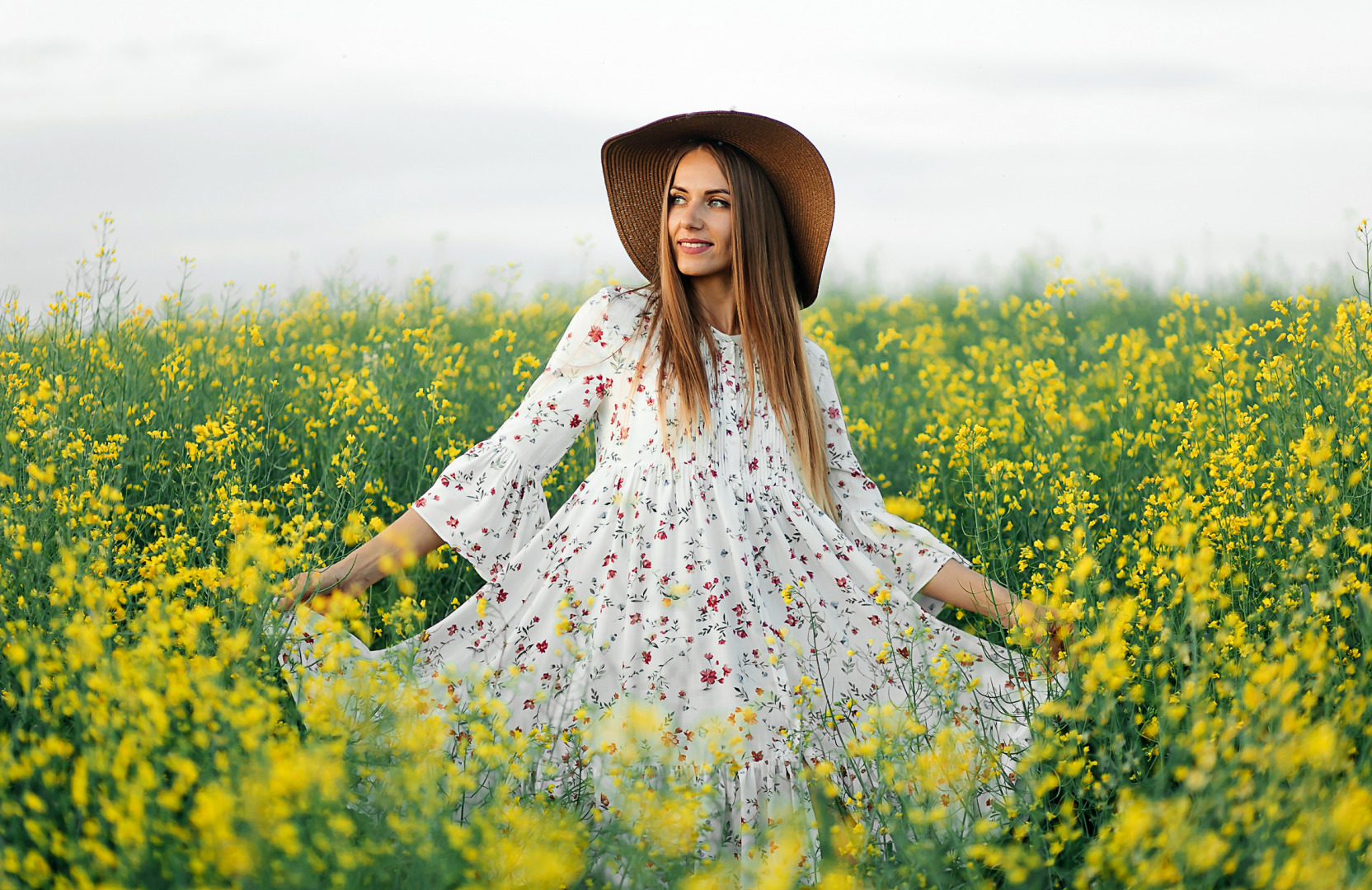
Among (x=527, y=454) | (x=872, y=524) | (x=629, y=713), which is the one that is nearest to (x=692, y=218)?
(x=527, y=454)

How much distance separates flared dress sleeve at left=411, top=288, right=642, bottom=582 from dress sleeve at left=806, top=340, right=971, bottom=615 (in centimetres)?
53

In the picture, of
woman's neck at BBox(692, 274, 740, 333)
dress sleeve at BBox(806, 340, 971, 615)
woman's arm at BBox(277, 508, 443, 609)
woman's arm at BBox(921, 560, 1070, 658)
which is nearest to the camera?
woman's arm at BBox(277, 508, 443, 609)

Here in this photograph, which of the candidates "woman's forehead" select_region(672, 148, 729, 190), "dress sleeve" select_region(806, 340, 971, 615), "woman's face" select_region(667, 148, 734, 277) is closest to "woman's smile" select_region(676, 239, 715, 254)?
"woman's face" select_region(667, 148, 734, 277)

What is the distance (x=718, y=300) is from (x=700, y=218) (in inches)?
7.9

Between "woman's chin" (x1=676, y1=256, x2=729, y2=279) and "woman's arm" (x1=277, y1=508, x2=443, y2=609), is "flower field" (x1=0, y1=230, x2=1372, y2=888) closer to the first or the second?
"woman's arm" (x1=277, y1=508, x2=443, y2=609)

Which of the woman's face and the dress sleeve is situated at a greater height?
the woman's face

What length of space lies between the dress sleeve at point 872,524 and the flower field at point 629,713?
126mm

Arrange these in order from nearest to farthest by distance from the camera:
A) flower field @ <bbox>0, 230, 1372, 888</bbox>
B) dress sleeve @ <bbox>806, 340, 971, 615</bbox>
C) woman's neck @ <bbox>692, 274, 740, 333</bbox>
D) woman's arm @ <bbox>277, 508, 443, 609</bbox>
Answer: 1. flower field @ <bbox>0, 230, 1372, 888</bbox>
2. woman's arm @ <bbox>277, 508, 443, 609</bbox>
3. dress sleeve @ <bbox>806, 340, 971, 615</bbox>
4. woman's neck @ <bbox>692, 274, 740, 333</bbox>

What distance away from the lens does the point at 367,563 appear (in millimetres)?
1863

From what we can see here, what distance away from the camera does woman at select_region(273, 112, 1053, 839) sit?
1.87 metres

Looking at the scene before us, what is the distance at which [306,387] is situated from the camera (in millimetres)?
3195

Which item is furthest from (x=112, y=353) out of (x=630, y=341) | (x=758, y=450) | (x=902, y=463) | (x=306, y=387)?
→ (x=902, y=463)

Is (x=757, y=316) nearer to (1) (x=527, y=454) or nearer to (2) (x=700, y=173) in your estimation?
(2) (x=700, y=173)

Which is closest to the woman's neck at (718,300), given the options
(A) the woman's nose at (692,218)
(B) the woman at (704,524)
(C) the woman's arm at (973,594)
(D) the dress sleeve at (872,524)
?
(B) the woman at (704,524)
